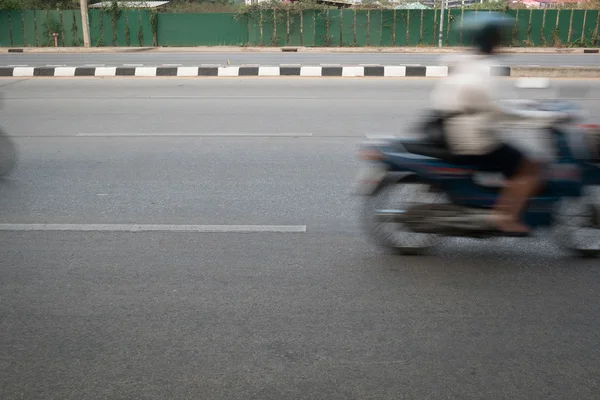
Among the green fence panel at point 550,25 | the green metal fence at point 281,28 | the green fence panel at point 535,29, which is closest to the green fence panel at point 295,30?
the green metal fence at point 281,28

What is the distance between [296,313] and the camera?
12.5 ft

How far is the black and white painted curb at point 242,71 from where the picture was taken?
16.3 m

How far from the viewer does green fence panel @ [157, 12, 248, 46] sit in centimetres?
3384

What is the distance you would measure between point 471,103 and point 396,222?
0.94 meters

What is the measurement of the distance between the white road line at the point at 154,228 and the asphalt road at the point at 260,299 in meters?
0.08

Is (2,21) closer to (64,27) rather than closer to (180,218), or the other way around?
(64,27)

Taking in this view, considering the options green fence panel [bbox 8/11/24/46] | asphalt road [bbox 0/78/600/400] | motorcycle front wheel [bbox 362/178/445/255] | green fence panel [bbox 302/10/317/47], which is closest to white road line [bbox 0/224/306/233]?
asphalt road [bbox 0/78/600/400]

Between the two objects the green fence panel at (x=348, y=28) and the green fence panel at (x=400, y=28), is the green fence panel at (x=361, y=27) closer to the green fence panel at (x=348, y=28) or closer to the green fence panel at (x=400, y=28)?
the green fence panel at (x=348, y=28)

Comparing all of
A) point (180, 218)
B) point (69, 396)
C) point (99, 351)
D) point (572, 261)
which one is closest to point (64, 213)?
point (180, 218)

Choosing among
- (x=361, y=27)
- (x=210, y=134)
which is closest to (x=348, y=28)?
(x=361, y=27)

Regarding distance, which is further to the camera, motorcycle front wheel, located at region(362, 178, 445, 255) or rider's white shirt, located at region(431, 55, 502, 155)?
motorcycle front wheel, located at region(362, 178, 445, 255)

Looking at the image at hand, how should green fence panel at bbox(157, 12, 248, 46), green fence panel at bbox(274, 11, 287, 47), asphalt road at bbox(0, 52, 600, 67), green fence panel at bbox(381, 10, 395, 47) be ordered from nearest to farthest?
asphalt road at bbox(0, 52, 600, 67)
green fence panel at bbox(381, 10, 395, 47)
green fence panel at bbox(274, 11, 287, 47)
green fence panel at bbox(157, 12, 248, 46)

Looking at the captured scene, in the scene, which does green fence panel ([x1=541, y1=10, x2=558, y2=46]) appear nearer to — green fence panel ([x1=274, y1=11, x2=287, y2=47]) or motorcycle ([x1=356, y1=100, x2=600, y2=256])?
green fence panel ([x1=274, y1=11, x2=287, y2=47])

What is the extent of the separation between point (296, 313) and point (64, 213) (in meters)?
2.75
